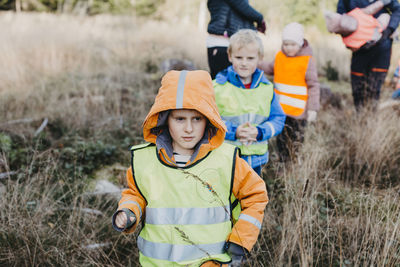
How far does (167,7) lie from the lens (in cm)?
2700

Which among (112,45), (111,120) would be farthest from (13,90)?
(112,45)

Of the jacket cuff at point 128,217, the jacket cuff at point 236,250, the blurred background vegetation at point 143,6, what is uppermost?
the blurred background vegetation at point 143,6

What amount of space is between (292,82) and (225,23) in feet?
3.21

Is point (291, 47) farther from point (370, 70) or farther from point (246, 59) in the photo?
point (370, 70)

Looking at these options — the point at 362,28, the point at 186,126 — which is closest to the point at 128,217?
the point at 186,126

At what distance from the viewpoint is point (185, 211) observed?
1609 mm

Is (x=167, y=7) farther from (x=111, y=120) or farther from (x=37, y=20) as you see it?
(x=111, y=120)

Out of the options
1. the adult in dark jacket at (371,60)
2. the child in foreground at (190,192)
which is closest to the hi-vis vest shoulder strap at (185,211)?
the child in foreground at (190,192)

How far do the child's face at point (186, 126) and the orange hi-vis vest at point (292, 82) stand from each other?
197 cm

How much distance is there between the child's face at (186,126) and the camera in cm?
168

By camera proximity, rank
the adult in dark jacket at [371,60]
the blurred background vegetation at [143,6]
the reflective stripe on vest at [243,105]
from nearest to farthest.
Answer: the reflective stripe on vest at [243,105]
the adult in dark jacket at [371,60]
the blurred background vegetation at [143,6]

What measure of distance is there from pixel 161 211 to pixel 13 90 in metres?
5.07

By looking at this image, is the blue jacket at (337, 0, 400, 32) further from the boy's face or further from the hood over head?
the hood over head

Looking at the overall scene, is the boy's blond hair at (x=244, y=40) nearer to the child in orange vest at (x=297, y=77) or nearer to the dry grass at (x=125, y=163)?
the child in orange vest at (x=297, y=77)
